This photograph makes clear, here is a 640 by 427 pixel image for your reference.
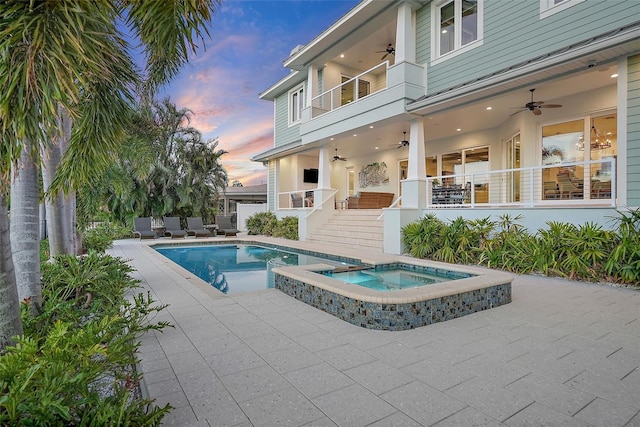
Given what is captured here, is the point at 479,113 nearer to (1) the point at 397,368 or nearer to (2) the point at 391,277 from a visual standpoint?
(2) the point at 391,277

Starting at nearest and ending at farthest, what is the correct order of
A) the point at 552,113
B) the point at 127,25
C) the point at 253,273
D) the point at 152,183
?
the point at 127,25 < the point at 253,273 < the point at 552,113 < the point at 152,183

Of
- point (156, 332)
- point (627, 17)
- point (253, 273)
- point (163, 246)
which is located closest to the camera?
point (156, 332)

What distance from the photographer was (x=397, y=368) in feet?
9.72

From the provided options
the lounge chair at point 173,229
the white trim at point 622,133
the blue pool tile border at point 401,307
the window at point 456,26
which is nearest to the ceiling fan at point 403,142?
the window at point 456,26

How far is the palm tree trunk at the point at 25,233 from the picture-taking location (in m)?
3.31

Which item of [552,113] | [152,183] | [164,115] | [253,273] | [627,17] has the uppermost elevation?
[164,115]

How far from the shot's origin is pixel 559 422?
2199 millimetres

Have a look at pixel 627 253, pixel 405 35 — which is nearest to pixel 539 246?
pixel 627 253

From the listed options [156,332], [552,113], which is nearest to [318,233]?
[552,113]

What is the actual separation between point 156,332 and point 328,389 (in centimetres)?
235

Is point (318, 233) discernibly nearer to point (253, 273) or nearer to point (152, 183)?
point (253, 273)

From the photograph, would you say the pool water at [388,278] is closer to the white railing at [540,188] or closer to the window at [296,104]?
the white railing at [540,188]

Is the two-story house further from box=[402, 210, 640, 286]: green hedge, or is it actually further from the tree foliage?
the tree foliage

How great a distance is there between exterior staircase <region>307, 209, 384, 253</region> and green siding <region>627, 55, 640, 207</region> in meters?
6.02
